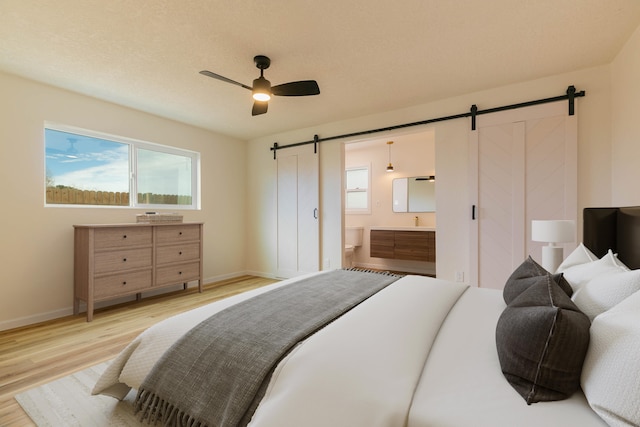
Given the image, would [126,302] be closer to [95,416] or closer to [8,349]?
[8,349]

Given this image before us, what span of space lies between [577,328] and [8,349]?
147 inches

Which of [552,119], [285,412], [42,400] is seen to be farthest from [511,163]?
[42,400]

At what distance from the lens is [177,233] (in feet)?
12.6

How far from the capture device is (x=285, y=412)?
87 centimetres

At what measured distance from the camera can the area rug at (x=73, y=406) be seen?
1.51m

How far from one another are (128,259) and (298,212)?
2393mm

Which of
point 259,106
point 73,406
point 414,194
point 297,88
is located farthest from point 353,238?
point 73,406

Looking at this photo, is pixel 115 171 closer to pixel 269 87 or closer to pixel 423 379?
pixel 269 87

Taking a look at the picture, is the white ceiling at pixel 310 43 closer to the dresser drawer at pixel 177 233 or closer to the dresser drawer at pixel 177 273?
the dresser drawer at pixel 177 233

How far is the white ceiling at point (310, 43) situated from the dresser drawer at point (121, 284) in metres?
2.05

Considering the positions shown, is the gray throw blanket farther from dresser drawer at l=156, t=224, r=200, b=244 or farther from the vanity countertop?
the vanity countertop

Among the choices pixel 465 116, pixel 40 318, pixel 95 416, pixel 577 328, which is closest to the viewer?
pixel 577 328

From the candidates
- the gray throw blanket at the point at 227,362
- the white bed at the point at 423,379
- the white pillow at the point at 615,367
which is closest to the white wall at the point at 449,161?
the white bed at the point at 423,379

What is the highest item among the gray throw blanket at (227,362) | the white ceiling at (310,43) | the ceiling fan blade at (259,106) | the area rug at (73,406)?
the white ceiling at (310,43)
